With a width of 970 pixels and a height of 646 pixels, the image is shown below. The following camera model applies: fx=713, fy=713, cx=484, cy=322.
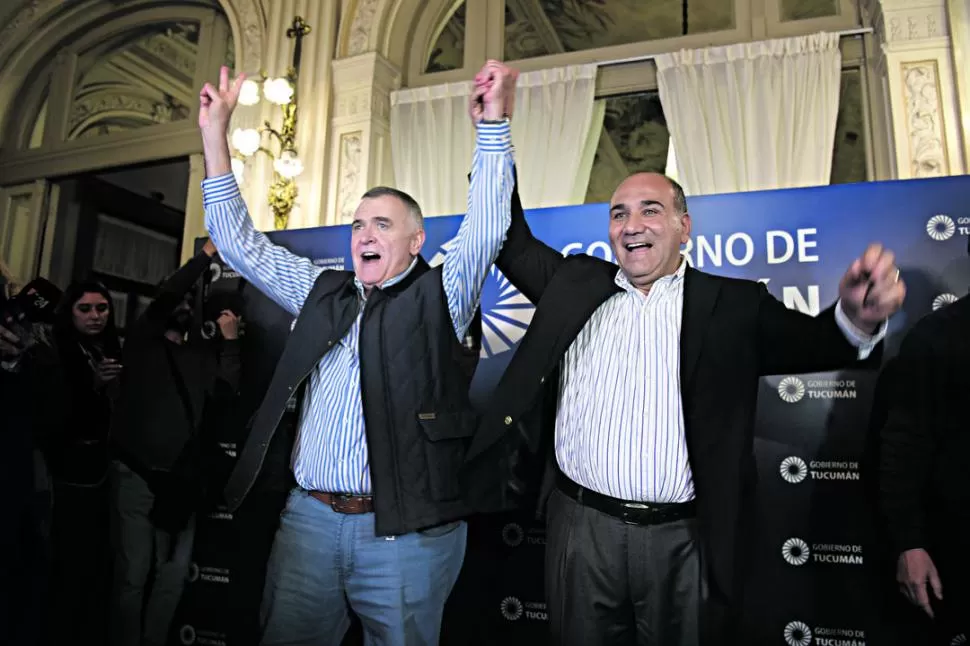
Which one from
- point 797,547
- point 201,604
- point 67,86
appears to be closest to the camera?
point 797,547

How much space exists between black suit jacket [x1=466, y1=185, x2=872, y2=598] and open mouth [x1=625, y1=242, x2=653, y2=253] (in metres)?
0.11

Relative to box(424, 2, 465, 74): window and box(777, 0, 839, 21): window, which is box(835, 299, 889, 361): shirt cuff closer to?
box(777, 0, 839, 21): window

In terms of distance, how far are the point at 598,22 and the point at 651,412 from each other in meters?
3.44

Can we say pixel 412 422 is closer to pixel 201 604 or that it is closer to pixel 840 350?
pixel 840 350

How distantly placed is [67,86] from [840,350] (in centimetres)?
616

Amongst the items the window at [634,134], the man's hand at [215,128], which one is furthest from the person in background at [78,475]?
the window at [634,134]

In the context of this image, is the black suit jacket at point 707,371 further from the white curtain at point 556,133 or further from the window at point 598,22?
the window at point 598,22

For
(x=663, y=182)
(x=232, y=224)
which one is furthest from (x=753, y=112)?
(x=232, y=224)

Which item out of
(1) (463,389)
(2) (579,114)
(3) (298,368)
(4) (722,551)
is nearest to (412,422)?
(1) (463,389)

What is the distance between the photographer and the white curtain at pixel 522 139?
4.11 metres

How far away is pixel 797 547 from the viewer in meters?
2.27

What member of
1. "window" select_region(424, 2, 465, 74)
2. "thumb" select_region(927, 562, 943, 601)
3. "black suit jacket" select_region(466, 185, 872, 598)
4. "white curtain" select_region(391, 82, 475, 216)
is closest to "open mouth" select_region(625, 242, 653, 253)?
"black suit jacket" select_region(466, 185, 872, 598)

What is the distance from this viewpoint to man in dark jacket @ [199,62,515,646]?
164cm

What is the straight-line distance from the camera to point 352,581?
1660mm
